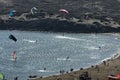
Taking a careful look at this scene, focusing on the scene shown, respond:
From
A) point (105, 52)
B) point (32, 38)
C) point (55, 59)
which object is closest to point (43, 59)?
point (55, 59)

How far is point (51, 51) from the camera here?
133875 mm

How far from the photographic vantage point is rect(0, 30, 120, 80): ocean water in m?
103

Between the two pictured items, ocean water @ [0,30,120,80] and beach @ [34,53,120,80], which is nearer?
beach @ [34,53,120,80]

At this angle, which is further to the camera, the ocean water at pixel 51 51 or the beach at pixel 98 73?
the ocean water at pixel 51 51

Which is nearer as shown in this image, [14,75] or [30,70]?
[14,75]

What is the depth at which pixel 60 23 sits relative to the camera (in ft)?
645

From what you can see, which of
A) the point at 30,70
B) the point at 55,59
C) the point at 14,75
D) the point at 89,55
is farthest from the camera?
the point at 89,55

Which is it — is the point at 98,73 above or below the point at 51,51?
below

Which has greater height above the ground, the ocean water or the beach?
the ocean water

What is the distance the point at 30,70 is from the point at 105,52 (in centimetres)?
3902

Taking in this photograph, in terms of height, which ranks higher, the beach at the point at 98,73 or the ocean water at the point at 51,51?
the ocean water at the point at 51,51

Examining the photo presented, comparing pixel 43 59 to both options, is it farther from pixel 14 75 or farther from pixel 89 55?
pixel 14 75

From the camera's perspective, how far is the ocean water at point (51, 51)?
337 feet

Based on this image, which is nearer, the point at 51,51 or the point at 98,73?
the point at 98,73
